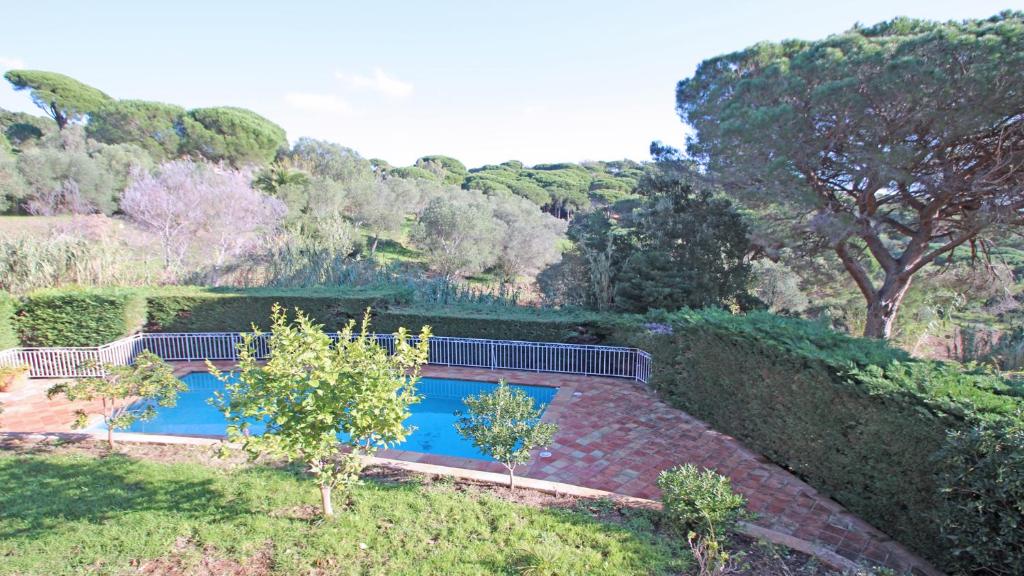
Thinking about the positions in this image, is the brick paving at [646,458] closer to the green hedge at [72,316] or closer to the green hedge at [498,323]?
the green hedge at [72,316]

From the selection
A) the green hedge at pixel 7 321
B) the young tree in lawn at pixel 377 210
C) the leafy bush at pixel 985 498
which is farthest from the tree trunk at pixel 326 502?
the young tree in lawn at pixel 377 210

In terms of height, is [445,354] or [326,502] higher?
[326,502]

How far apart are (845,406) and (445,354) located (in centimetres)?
829

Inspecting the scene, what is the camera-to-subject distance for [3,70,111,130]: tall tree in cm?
3734

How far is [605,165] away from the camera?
62.8 m

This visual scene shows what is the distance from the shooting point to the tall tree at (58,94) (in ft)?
123

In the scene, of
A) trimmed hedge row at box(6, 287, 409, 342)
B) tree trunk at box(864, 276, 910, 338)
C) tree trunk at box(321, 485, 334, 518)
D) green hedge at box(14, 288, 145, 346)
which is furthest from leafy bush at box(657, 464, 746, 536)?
green hedge at box(14, 288, 145, 346)

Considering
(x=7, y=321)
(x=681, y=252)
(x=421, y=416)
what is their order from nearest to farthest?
(x=421, y=416) → (x=7, y=321) → (x=681, y=252)

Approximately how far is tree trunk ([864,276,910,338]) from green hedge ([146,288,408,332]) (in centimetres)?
1276

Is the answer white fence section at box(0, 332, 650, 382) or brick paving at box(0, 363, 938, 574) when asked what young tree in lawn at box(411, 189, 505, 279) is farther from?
brick paving at box(0, 363, 938, 574)

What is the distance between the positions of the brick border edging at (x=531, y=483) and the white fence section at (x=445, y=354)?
142 inches

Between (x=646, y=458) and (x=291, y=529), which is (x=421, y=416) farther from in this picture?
(x=291, y=529)

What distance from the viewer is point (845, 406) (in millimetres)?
4855

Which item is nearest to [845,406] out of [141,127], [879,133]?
[879,133]
